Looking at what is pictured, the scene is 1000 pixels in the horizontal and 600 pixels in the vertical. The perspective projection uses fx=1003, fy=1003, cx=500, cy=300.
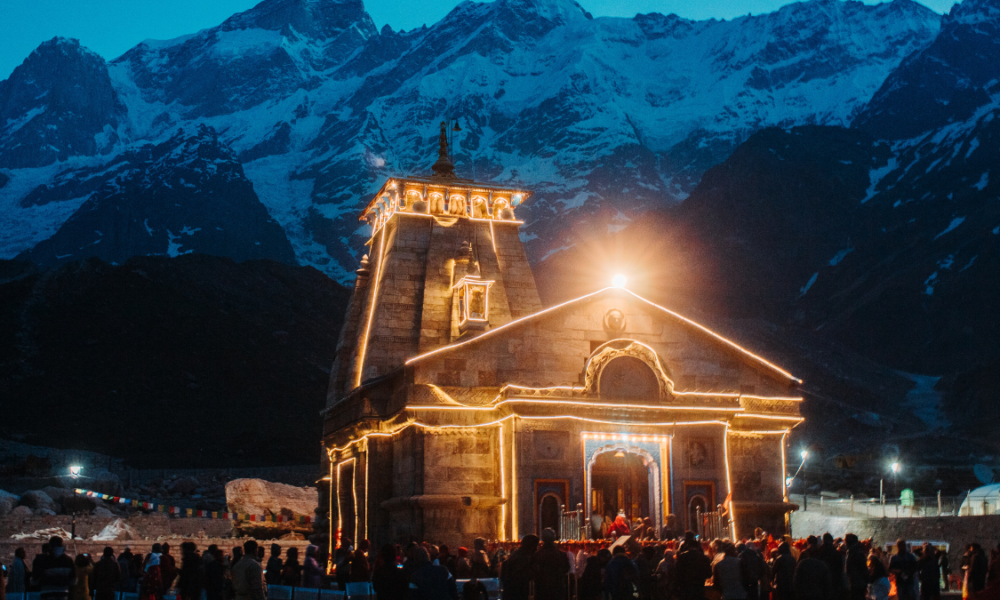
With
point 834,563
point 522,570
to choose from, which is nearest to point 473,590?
point 522,570

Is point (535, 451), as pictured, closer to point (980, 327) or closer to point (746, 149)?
point (980, 327)

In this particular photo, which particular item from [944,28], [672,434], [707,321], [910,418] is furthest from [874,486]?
[944,28]

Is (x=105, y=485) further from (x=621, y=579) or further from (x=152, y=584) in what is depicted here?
(x=621, y=579)

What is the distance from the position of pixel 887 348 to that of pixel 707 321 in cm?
2426

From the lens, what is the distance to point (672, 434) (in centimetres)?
2722

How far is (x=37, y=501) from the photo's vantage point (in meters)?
41.8

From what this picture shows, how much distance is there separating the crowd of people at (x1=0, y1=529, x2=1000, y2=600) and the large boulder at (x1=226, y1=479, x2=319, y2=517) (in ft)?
77.6

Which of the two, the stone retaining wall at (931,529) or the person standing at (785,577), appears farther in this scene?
the stone retaining wall at (931,529)

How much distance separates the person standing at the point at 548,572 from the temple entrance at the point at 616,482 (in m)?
16.3

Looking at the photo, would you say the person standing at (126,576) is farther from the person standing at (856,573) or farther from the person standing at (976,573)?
the person standing at (976,573)

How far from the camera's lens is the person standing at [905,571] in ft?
53.9

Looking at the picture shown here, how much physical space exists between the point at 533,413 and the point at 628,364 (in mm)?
3163

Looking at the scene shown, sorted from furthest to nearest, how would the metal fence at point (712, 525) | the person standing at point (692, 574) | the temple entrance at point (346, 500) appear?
the temple entrance at point (346, 500) < the metal fence at point (712, 525) < the person standing at point (692, 574)

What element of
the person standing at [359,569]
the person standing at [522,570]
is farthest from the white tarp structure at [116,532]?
the person standing at [522,570]
